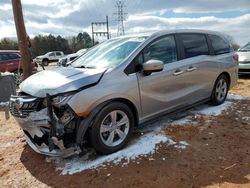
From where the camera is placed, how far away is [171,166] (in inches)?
159

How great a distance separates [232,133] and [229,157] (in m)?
0.94

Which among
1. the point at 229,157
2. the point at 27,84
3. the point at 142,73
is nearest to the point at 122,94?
the point at 142,73

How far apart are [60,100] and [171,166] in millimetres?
1667

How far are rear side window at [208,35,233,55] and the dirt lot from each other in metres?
1.85

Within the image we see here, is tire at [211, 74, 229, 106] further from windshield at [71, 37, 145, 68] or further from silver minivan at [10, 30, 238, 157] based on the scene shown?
windshield at [71, 37, 145, 68]

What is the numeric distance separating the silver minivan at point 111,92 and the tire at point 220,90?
54 centimetres

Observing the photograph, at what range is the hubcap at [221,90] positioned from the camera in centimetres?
659

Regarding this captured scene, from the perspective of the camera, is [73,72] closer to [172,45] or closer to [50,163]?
[50,163]

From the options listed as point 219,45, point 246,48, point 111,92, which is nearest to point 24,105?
point 111,92

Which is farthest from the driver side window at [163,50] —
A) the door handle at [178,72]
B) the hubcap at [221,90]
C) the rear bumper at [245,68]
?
the rear bumper at [245,68]

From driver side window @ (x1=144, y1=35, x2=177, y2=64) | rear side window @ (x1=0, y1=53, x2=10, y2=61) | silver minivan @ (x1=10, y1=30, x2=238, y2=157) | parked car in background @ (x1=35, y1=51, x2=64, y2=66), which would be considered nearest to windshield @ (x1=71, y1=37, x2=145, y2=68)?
silver minivan @ (x1=10, y1=30, x2=238, y2=157)

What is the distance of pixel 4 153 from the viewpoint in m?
5.02

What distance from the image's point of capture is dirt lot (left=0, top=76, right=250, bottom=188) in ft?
12.3

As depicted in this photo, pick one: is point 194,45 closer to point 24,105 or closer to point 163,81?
point 163,81
